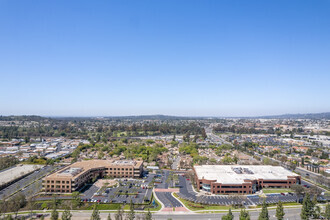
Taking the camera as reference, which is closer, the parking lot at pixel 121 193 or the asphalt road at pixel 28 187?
the parking lot at pixel 121 193

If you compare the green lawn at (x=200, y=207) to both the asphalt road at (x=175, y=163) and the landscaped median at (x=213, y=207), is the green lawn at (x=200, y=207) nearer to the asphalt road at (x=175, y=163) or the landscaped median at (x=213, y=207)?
the landscaped median at (x=213, y=207)

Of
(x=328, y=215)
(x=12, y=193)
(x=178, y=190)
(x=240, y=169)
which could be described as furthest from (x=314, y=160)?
(x=12, y=193)

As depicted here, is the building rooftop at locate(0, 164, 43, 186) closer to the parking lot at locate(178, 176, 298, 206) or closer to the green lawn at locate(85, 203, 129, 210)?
the green lawn at locate(85, 203, 129, 210)

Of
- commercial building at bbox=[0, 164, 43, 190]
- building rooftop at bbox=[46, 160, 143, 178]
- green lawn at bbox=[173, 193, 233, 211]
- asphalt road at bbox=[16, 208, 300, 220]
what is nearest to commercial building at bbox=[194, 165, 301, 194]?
green lawn at bbox=[173, 193, 233, 211]

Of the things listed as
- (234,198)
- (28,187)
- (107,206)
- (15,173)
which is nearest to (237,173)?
(234,198)

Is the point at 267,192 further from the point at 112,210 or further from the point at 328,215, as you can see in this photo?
the point at 112,210

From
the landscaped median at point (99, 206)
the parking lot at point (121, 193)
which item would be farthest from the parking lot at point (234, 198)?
the parking lot at point (121, 193)

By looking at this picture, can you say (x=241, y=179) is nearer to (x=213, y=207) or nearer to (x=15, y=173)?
(x=213, y=207)
